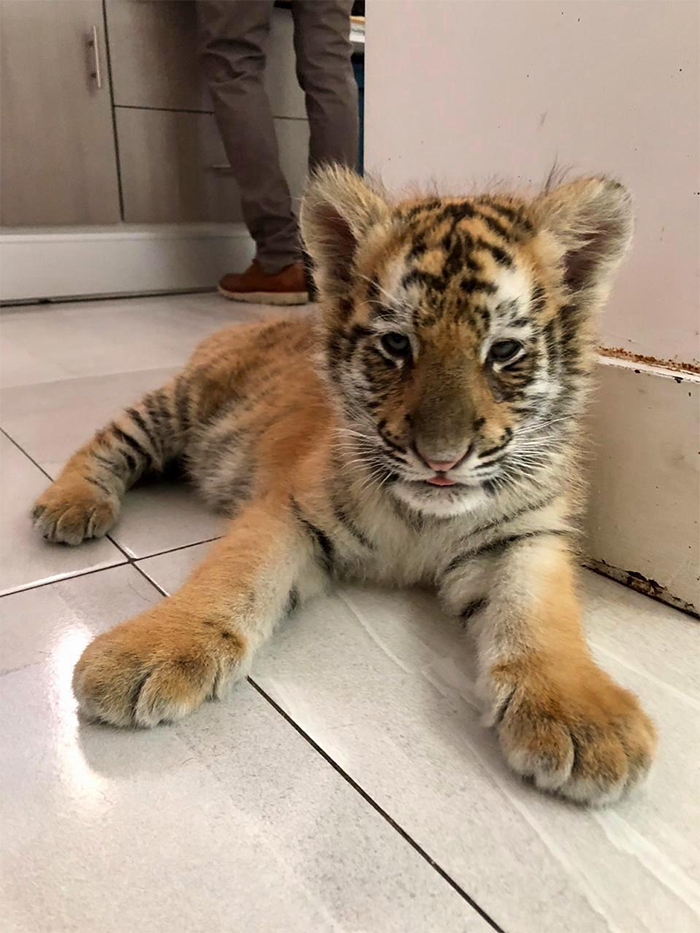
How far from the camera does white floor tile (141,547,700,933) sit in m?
0.75

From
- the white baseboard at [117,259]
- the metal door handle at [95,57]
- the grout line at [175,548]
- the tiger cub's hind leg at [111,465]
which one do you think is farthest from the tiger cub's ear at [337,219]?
the metal door handle at [95,57]

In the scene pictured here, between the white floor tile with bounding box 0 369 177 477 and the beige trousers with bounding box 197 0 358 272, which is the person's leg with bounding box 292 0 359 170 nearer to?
the beige trousers with bounding box 197 0 358 272

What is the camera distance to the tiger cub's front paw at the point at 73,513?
55.1 inches

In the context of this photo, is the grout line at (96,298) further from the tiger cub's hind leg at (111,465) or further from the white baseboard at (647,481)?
the white baseboard at (647,481)

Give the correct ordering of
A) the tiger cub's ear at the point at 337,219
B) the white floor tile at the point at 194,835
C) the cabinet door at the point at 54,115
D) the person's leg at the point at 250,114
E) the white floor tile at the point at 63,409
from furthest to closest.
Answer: the cabinet door at the point at 54,115
the person's leg at the point at 250,114
the white floor tile at the point at 63,409
the tiger cub's ear at the point at 337,219
the white floor tile at the point at 194,835

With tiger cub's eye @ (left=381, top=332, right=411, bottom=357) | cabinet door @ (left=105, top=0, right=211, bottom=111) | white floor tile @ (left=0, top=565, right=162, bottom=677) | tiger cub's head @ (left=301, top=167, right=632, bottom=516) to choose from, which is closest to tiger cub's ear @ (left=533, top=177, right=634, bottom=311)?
tiger cub's head @ (left=301, top=167, right=632, bottom=516)

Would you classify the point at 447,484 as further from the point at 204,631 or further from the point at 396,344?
the point at 204,631

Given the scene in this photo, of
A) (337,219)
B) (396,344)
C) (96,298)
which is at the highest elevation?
(337,219)

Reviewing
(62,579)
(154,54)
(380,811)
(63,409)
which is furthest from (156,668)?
(154,54)

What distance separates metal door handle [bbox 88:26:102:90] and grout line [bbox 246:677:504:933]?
3438 mm

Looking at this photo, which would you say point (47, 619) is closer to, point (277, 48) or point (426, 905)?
point (426, 905)

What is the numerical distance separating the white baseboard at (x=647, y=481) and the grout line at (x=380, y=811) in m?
0.69

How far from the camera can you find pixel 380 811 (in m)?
0.84

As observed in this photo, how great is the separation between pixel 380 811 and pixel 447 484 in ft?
1.39
